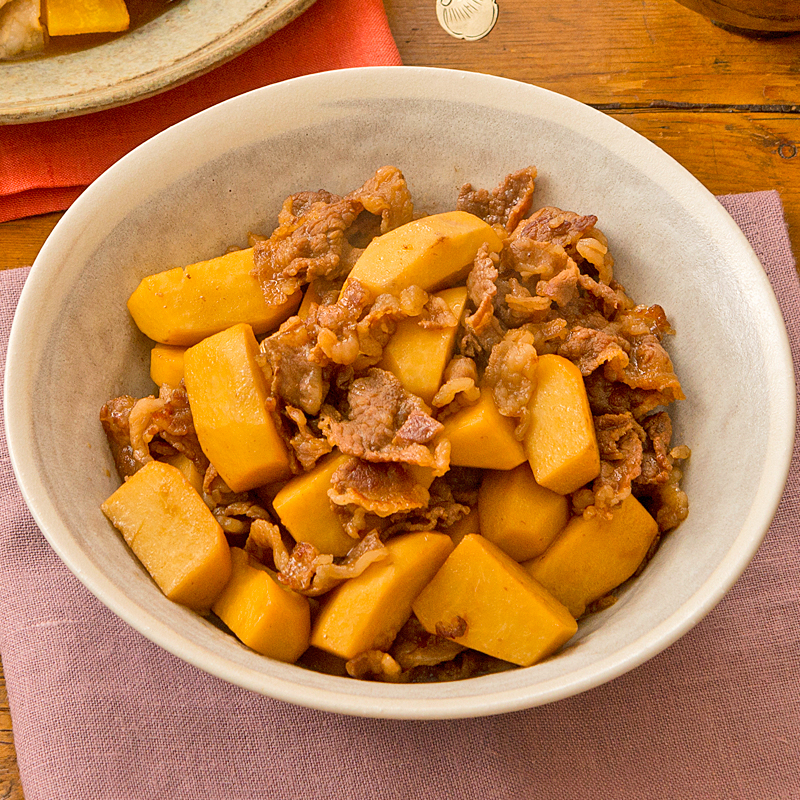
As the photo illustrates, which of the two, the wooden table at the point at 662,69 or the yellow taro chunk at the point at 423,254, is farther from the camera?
the wooden table at the point at 662,69

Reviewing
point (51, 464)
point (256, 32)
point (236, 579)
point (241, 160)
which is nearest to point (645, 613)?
point (236, 579)

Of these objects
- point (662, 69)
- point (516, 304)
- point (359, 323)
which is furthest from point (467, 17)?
point (359, 323)

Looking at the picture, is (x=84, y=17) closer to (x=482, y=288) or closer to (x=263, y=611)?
(x=482, y=288)

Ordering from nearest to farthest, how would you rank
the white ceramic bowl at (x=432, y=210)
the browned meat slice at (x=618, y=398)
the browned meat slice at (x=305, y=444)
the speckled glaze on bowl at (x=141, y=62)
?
the white ceramic bowl at (x=432, y=210) → the browned meat slice at (x=305, y=444) → the browned meat slice at (x=618, y=398) → the speckled glaze on bowl at (x=141, y=62)

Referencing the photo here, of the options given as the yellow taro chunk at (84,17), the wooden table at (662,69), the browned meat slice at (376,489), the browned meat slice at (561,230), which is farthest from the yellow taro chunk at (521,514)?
the yellow taro chunk at (84,17)

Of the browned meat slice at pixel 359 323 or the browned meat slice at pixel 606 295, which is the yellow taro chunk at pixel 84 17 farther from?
the browned meat slice at pixel 606 295

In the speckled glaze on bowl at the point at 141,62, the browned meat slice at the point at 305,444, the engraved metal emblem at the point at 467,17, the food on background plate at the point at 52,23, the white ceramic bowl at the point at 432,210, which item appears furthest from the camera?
the engraved metal emblem at the point at 467,17

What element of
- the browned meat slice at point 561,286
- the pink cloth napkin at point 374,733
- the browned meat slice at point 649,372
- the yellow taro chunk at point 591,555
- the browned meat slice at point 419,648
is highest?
the browned meat slice at point 561,286

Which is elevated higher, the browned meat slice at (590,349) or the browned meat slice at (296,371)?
the browned meat slice at (296,371)

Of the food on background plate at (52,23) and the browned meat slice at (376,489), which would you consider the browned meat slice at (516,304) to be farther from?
the food on background plate at (52,23)
